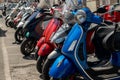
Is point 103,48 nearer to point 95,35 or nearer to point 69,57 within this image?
point 95,35

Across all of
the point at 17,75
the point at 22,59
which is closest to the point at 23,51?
the point at 22,59

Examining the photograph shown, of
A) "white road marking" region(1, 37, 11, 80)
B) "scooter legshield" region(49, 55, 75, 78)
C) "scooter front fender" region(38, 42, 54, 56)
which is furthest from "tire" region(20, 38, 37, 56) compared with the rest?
"scooter legshield" region(49, 55, 75, 78)

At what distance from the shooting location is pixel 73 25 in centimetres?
525

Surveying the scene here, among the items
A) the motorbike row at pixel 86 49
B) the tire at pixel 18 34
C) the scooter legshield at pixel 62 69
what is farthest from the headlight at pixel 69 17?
the tire at pixel 18 34

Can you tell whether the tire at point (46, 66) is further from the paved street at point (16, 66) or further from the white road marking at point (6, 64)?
the white road marking at point (6, 64)

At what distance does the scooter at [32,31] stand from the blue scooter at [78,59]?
12.9 ft

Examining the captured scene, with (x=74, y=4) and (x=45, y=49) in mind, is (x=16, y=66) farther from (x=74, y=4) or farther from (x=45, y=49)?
(x=74, y=4)

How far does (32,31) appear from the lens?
349 inches

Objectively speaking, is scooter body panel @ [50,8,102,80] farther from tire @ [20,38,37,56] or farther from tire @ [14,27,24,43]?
tire @ [14,27,24,43]

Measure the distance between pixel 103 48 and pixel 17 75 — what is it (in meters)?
2.34

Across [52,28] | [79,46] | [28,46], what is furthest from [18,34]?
[79,46]

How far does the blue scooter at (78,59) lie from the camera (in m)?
4.71

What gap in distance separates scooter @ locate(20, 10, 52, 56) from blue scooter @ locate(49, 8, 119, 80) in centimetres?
393

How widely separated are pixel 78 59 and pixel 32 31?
425cm
